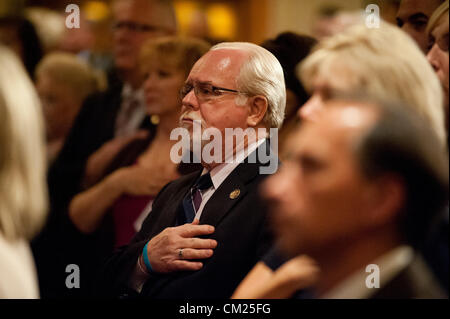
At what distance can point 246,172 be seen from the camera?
1992 millimetres

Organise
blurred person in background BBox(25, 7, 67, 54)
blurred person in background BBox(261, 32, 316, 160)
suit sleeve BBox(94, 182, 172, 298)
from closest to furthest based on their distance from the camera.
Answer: suit sleeve BBox(94, 182, 172, 298), blurred person in background BBox(261, 32, 316, 160), blurred person in background BBox(25, 7, 67, 54)

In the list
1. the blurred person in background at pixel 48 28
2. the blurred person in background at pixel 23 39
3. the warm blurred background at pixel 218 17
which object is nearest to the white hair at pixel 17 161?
the blurred person in background at pixel 23 39

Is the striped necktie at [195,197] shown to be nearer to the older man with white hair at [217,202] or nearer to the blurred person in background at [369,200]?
the older man with white hair at [217,202]

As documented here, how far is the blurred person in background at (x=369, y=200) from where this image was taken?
1.25 metres

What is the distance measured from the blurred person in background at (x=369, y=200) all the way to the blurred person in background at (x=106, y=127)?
69.1 inches

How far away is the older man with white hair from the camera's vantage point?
186 cm

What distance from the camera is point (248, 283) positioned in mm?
1704

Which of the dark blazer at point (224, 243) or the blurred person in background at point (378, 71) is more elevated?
the blurred person in background at point (378, 71)

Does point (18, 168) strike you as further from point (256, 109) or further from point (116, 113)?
point (116, 113)

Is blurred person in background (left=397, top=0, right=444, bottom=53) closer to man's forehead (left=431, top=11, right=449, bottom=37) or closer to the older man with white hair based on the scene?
man's forehead (left=431, top=11, right=449, bottom=37)

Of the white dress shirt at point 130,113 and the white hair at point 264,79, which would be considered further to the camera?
the white dress shirt at point 130,113

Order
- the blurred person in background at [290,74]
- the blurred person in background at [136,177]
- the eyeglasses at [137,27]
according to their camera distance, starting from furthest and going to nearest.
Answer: the eyeglasses at [137,27]
the blurred person in background at [136,177]
the blurred person in background at [290,74]

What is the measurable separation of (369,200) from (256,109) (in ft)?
2.69

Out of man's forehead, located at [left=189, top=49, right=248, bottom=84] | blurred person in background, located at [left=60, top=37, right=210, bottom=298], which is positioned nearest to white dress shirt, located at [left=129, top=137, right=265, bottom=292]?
man's forehead, located at [left=189, top=49, right=248, bottom=84]
